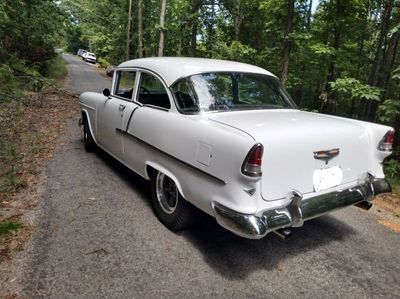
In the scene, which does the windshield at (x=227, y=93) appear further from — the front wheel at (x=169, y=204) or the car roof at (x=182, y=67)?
the front wheel at (x=169, y=204)

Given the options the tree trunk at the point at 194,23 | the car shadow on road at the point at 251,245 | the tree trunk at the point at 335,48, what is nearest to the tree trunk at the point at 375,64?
the tree trunk at the point at 335,48

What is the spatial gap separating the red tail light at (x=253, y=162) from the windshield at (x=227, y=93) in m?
0.99

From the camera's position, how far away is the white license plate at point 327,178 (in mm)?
3062

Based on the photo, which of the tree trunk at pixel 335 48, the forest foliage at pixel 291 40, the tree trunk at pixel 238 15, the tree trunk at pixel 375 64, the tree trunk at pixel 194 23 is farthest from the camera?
the tree trunk at pixel 194 23

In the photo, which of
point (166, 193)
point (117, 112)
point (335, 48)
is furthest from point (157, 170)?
point (335, 48)

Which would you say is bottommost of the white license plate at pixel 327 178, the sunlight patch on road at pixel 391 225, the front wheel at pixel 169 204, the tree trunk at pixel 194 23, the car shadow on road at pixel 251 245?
the car shadow on road at pixel 251 245

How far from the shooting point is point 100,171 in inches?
213

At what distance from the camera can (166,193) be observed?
3867 mm

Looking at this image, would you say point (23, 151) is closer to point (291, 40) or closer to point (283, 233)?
point (283, 233)

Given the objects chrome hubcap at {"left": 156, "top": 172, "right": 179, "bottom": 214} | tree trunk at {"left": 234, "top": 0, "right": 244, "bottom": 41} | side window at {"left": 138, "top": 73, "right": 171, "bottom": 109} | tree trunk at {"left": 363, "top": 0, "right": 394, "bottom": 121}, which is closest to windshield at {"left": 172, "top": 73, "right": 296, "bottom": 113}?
side window at {"left": 138, "top": 73, "right": 171, "bottom": 109}

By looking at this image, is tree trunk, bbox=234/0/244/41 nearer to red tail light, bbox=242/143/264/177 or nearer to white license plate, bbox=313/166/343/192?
white license plate, bbox=313/166/343/192

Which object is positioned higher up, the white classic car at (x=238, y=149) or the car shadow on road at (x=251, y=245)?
the white classic car at (x=238, y=149)

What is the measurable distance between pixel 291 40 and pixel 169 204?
7.78 meters

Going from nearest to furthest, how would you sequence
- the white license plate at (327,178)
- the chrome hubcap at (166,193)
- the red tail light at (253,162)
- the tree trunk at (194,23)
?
the red tail light at (253,162), the white license plate at (327,178), the chrome hubcap at (166,193), the tree trunk at (194,23)
